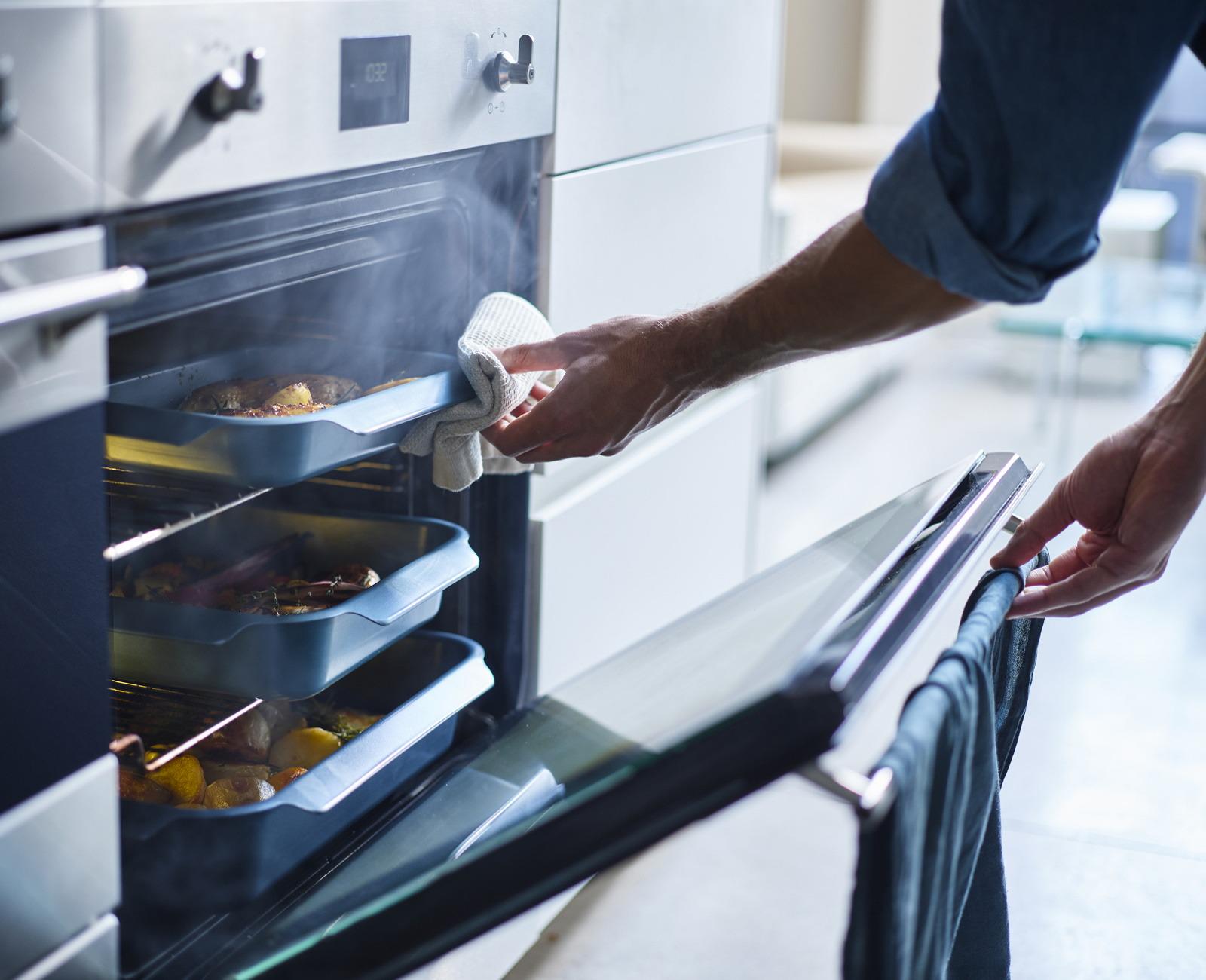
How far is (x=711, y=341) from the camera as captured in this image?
1.11 meters

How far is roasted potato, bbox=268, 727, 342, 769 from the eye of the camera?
3.73 feet

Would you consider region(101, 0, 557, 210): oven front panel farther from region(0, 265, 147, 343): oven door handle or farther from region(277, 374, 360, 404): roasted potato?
region(277, 374, 360, 404): roasted potato

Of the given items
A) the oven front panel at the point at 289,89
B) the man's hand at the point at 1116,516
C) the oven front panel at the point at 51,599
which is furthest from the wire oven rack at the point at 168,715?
the man's hand at the point at 1116,516

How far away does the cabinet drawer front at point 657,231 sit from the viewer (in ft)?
4.35

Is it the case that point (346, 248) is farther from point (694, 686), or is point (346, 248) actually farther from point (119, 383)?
point (694, 686)

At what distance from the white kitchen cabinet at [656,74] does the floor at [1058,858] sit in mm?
714

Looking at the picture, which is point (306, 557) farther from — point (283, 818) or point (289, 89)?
point (289, 89)

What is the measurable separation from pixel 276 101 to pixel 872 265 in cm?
42

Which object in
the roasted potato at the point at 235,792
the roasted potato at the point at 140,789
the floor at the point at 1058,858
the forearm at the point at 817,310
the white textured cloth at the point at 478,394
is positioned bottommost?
the floor at the point at 1058,858

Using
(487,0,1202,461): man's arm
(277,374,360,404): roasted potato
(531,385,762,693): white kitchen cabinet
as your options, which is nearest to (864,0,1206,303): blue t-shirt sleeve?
(487,0,1202,461): man's arm

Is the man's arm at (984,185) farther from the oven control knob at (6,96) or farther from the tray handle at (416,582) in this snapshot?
the oven control knob at (6,96)

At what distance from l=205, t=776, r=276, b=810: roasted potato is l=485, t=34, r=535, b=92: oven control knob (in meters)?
0.60

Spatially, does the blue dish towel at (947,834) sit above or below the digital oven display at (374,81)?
below

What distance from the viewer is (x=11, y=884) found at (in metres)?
0.77
